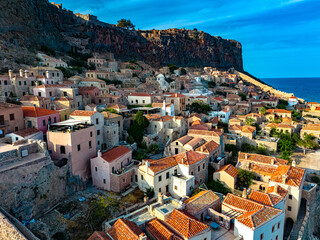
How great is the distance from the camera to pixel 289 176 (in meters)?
23.5

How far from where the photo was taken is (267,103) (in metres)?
64.8

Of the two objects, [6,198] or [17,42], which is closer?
[6,198]

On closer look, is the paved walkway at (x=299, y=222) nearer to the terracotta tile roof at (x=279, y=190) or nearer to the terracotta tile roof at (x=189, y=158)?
the terracotta tile roof at (x=279, y=190)

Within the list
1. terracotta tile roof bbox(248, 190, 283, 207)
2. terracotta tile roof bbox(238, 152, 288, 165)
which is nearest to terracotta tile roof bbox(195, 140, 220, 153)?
terracotta tile roof bbox(238, 152, 288, 165)

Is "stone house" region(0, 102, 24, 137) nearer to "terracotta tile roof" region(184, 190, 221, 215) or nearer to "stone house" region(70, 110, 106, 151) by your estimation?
"stone house" region(70, 110, 106, 151)

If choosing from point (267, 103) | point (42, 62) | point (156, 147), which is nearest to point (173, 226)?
point (156, 147)

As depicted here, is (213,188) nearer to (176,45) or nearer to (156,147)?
(156,147)

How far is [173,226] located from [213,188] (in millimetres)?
10329

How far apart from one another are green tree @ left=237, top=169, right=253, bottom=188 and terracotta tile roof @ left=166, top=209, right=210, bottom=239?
1066 centimetres

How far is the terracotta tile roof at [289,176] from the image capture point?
22784mm

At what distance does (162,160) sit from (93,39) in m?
75.6

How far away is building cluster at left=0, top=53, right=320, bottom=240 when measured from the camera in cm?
1811

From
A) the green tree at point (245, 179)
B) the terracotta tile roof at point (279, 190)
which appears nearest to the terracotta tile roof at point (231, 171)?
the green tree at point (245, 179)

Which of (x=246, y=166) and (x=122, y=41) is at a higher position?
(x=122, y=41)
